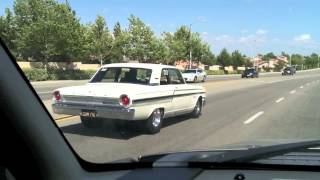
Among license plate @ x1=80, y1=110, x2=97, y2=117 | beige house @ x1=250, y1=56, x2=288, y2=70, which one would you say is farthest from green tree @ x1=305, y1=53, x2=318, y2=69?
license plate @ x1=80, y1=110, x2=97, y2=117

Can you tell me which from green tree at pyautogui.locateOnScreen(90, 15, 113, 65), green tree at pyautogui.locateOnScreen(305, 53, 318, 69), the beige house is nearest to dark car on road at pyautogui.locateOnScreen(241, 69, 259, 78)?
green tree at pyautogui.locateOnScreen(90, 15, 113, 65)

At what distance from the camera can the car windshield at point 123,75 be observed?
508 inches

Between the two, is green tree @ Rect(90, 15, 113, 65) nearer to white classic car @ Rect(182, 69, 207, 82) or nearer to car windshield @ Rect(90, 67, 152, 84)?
car windshield @ Rect(90, 67, 152, 84)

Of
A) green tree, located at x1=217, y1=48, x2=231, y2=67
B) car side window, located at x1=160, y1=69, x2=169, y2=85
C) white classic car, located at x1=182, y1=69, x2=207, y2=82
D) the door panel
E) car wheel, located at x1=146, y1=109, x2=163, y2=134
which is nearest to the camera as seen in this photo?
car wheel, located at x1=146, y1=109, x2=163, y2=134

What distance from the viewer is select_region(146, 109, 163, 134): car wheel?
40.0ft

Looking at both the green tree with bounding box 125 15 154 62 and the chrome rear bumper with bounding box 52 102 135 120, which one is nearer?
the chrome rear bumper with bounding box 52 102 135 120

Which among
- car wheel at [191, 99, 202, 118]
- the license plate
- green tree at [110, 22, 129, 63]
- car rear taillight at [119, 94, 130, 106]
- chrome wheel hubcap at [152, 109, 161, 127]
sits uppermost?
green tree at [110, 22, 129, 63]

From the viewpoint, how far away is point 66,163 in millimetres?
3225

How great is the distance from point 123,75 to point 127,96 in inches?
66.5

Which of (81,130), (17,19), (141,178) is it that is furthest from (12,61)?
(81,130)

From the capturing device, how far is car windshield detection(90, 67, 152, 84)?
1291cm

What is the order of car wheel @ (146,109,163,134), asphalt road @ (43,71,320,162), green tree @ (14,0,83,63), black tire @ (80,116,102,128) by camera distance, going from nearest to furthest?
green tree @ (14,0,83,63), asphalt road @ (43,71,320,162), black tire @ (80,116,102,128), car wheel @ (146,109,163,134)

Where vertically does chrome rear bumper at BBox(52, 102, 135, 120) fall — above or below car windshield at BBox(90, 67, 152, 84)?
below

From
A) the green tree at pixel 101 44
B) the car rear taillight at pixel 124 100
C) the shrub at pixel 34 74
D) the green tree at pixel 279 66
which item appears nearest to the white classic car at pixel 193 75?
the green tree at pixel 101 44
